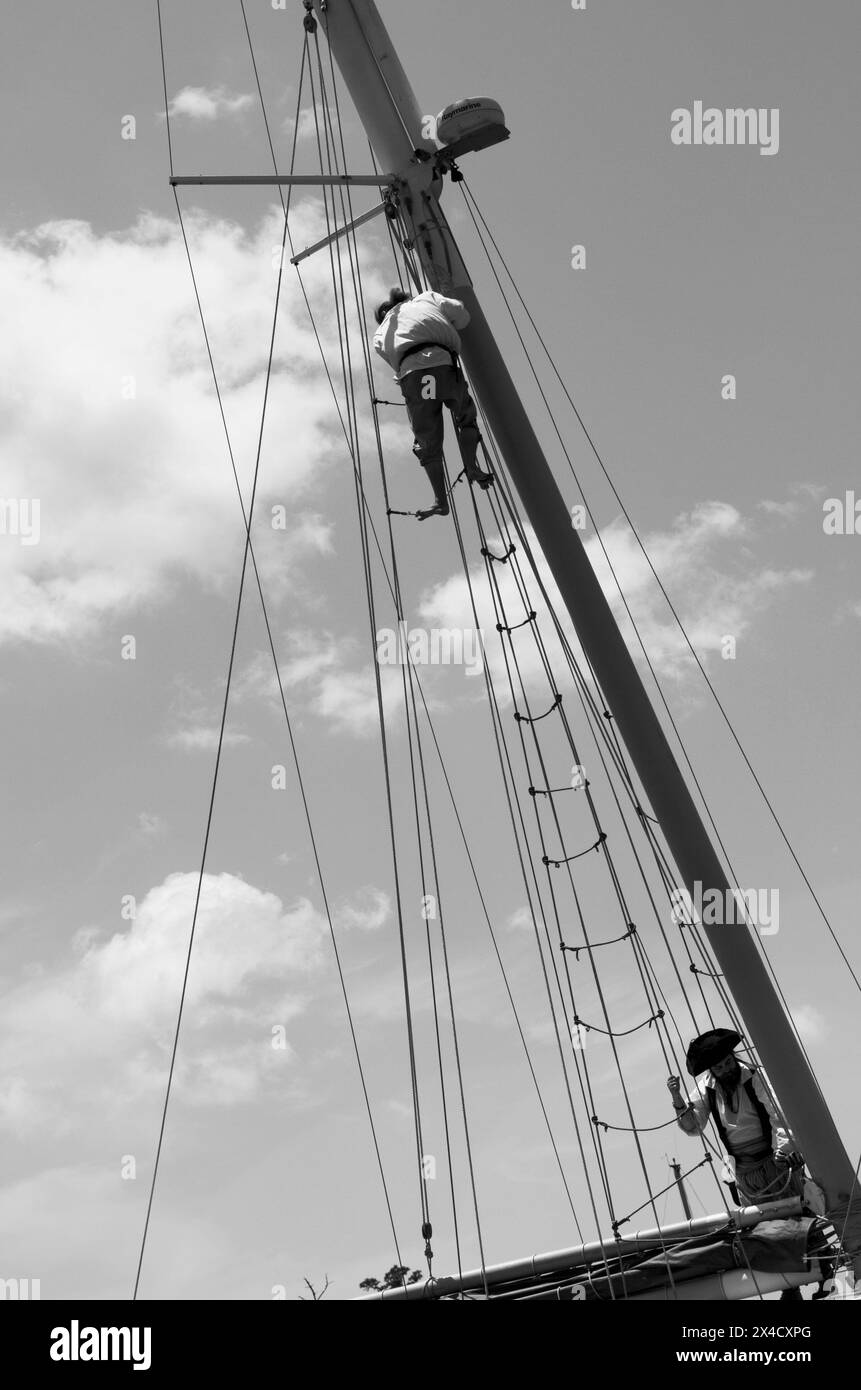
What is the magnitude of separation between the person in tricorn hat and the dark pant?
445cm

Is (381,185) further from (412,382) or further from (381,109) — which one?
(412,382)

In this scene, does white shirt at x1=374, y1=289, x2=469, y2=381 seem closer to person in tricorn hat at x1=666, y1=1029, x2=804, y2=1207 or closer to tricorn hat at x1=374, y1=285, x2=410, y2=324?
tricorn hat at x1=374, y1=285, x2=410, y2=324

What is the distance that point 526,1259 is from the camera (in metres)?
8.27

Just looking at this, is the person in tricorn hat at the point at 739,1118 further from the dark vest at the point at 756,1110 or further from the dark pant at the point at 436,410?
the dark pant at the point at 436,410

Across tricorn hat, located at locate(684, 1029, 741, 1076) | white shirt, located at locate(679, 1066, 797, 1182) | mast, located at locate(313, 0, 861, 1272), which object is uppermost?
mast, located at locate(313, 0, 861, 1272)

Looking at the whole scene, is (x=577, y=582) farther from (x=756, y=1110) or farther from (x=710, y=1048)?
Result: (x=756, y=1110)

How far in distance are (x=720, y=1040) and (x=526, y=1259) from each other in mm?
1977

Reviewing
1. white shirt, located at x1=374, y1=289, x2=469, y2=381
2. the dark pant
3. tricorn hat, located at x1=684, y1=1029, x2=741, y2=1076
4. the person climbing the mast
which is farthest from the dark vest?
white shirt, located at x1=374, y1=289, x2=469, y2=381

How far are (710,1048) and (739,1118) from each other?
0.49m

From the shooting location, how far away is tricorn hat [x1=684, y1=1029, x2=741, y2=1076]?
8.04 metres
